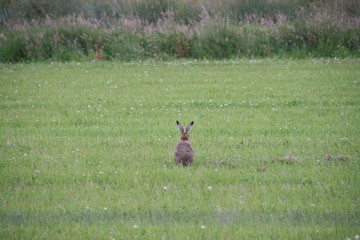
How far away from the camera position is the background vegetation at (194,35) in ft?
78.7

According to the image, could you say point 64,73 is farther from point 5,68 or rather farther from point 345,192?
point 345,192

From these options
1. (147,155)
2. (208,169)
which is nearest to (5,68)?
(147,155)

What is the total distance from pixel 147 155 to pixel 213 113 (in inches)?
162

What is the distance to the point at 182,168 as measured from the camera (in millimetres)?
8539

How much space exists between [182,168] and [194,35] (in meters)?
16.9

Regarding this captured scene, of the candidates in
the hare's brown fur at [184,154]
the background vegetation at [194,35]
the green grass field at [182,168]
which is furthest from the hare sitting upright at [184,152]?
the background vegetation at [194,35]

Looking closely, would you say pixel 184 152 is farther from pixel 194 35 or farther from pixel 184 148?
pixel 194 35

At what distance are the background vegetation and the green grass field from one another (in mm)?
5936

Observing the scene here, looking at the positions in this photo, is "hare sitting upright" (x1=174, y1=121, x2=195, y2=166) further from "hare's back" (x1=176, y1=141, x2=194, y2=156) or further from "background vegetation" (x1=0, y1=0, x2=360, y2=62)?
"background vegetation" (x1=0, y1=0, x2=360, y2=62)

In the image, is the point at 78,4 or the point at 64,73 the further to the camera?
the point at 78,4

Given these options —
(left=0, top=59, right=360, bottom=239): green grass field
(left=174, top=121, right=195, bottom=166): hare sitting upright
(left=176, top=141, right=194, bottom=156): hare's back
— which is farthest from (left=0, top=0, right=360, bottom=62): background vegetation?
(left=176, top=141, right=194, bottom=156): hare's back

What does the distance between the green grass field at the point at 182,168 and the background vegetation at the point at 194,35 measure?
5.94 metres

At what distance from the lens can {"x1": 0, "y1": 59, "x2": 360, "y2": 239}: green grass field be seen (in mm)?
6359

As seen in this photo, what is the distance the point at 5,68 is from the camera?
22.5 meters
